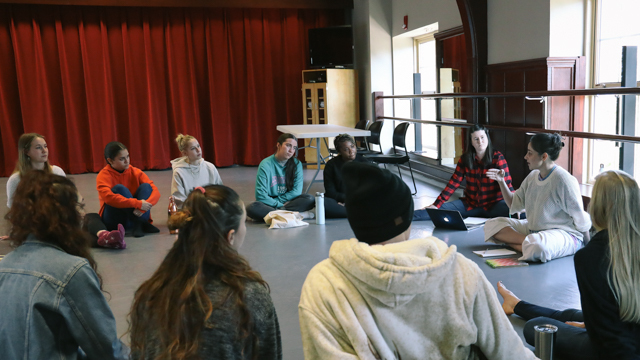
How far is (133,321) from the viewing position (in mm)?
1254

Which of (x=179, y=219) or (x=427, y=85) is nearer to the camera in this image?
(x=179, y=219)

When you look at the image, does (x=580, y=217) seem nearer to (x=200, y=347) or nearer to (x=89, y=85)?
(x=200, y=347)

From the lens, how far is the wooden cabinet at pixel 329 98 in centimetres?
840

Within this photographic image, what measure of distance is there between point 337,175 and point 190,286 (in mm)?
3736

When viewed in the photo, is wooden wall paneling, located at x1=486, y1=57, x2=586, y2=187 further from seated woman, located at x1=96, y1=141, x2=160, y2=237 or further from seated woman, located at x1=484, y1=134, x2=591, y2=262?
seated woman, located at x1=96, y1=141, x2=160, y2=237

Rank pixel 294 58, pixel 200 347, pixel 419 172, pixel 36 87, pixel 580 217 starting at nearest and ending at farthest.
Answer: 1. pixel 200 347
2. pixel 580 217
3. pixel 419 172
4. pixel 36 87
5. pixel 294 58

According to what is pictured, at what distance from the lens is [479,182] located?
4.39 meters

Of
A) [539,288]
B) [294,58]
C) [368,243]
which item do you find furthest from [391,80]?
[368,243]

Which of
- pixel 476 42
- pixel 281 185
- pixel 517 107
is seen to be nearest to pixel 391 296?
pixel 281 185

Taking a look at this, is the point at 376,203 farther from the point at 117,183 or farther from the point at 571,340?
the point at 117,183

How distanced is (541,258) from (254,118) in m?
6.35

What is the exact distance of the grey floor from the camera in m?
2.76

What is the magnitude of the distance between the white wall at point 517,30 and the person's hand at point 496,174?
130cm

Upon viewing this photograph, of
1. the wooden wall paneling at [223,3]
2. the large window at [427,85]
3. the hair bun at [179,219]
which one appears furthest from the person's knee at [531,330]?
the wooden wall paneling at [223,3]
